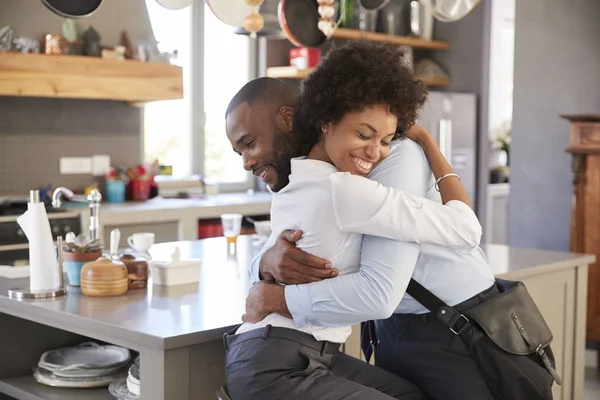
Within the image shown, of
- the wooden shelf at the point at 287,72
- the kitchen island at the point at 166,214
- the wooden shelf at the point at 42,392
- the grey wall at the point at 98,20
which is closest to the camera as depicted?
the wooden shelf at the point at 42,392

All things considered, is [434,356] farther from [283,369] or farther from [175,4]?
[175,4]

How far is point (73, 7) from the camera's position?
9.25ft

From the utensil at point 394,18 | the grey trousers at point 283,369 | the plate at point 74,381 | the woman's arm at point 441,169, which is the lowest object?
the plate at point 74,381

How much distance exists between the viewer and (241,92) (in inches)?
79.7

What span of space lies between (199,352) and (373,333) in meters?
0.45

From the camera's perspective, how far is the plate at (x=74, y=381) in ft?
8.05

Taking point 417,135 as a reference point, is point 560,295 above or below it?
below

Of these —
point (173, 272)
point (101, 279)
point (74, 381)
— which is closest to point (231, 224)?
point (173, 272)

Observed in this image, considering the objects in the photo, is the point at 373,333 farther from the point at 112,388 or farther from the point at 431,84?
the point at 431,84

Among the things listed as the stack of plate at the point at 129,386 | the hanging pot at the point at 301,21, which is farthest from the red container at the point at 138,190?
the stack of plate at the point at 129,386

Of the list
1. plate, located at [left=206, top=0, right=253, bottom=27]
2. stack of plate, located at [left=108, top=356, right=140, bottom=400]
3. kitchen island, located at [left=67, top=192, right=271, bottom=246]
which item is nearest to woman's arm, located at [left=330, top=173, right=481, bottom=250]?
stack of plate, located at [left=108, top=356, right=140, bottom=400]

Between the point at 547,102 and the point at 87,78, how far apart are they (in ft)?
9.84

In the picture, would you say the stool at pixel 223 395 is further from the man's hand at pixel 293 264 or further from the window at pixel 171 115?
the window at pixel 171 115

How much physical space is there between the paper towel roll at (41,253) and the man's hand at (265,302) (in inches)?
32.1
